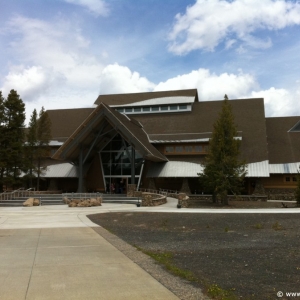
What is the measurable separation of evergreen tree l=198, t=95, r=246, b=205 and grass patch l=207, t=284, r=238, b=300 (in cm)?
2293

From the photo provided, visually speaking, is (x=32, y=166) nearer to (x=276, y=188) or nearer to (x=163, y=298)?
(x=276, y=188)

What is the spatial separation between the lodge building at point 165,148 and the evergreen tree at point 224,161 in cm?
652

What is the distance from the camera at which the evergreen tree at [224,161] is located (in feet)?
93.6

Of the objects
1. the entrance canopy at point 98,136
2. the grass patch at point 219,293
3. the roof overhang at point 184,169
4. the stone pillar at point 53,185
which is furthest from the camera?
the stone pillar at point 53,185

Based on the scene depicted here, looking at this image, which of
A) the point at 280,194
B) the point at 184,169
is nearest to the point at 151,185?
the point at 184,169

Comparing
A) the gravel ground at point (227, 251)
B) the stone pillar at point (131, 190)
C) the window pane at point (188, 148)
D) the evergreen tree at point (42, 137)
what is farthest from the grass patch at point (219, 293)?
the evergreen tree at point (42, 137)

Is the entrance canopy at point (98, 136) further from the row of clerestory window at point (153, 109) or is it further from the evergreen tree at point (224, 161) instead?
the row of clerestory window at point (153, 109)

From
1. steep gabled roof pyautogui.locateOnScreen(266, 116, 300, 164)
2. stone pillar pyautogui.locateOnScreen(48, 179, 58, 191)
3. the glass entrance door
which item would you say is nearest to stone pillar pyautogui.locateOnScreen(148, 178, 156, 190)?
the glass entrance door

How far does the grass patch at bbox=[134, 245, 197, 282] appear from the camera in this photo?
257 inches

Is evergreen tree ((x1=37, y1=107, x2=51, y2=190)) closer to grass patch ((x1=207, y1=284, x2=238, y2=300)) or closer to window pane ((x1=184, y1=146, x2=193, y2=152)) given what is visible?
window pane ((x1=184, y1=146, x2=193, y2=152))

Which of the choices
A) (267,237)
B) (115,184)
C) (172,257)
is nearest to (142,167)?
(115,184)

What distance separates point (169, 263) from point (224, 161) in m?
21.5

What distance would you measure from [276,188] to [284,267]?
1288 inches

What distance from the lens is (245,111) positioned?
143 ft
